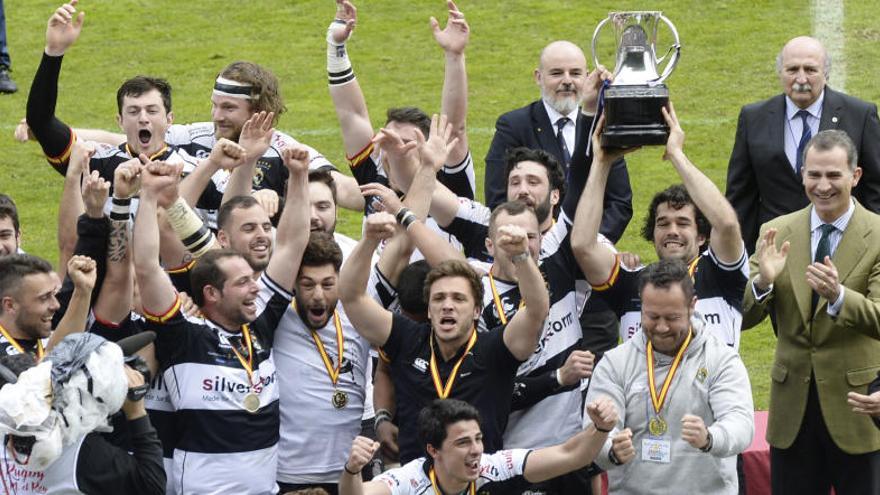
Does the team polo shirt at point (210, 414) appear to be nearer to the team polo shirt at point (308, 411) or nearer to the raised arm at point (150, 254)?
the raised arm at point (150, 254)

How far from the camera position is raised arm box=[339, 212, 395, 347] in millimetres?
7176

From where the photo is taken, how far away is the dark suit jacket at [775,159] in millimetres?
9156

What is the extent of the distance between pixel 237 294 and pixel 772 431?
268 cm

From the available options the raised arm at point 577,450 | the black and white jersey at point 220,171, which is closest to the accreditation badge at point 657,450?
the raised arm at point 577,450

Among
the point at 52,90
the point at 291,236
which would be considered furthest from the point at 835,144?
the point at 52,90

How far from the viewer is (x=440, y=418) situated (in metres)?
6.88

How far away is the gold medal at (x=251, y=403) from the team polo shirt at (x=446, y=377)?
65 cm

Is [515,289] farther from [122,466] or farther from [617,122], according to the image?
[122,466]

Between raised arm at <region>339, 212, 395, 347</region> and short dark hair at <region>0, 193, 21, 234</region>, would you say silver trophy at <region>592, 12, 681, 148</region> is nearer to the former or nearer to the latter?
raised arm at <region>339, 212, 395, 347</region>

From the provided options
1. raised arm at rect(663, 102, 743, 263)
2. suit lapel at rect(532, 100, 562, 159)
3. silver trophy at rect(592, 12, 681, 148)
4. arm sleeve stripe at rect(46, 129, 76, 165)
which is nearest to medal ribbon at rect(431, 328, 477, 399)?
silver trophy at rect(592, 12, 681, 148)

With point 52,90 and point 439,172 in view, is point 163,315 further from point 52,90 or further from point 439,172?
point 439,172

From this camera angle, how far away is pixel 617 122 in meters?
7.37

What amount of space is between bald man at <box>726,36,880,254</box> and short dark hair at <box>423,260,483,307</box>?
276 cm

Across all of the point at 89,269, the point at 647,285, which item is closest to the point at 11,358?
the point at 89,269
